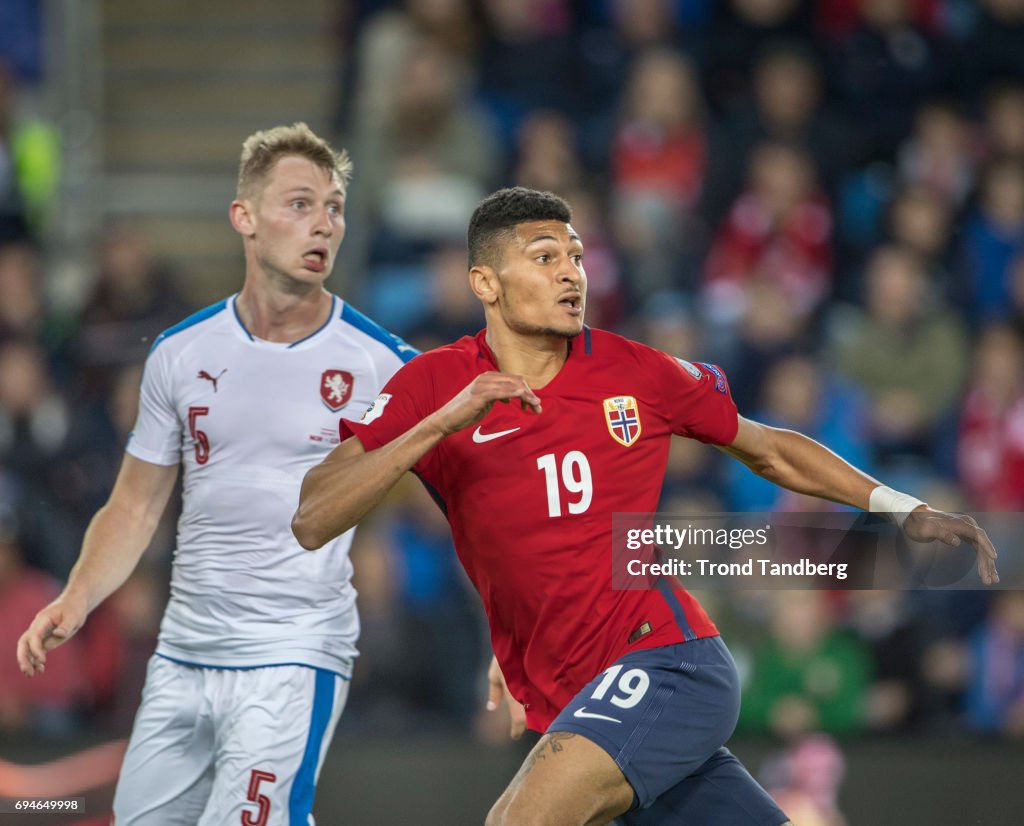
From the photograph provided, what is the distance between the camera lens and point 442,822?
24.2 ft

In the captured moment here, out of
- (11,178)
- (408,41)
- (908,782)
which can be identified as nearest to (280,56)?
(408,41)

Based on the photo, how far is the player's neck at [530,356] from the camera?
471 cm

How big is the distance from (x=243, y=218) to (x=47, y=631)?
1.57 metres

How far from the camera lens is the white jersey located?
5.09m

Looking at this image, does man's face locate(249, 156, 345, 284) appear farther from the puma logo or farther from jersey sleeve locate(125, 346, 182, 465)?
jersey sleeve locate(125, 346, 182, 465)

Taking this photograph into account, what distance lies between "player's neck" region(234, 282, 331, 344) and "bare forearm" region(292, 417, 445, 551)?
911 millimetres

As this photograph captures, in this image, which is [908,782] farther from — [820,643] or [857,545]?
[857,545]

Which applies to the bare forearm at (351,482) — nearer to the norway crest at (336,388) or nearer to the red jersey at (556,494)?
the red jersey at (556,494)

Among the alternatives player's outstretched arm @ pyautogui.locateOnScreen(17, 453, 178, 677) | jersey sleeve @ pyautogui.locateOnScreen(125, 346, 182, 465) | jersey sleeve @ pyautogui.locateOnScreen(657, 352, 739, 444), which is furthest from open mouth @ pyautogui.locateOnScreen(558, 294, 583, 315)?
player's outstretched arm @ pyautogui.locateOnScreen(17, 453, 178, 677)

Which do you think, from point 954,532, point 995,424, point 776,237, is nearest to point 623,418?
point 954,532

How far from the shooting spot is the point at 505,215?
474cm

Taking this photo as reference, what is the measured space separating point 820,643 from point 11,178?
694 centimetres

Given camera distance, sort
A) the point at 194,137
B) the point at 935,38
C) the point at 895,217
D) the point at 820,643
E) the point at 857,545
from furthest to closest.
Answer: the point at 194,137 < the point at 935,38 < the point at 895,217 < the point at 820,643 < the point at 857,545

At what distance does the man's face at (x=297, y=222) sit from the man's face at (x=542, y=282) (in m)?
0.83
